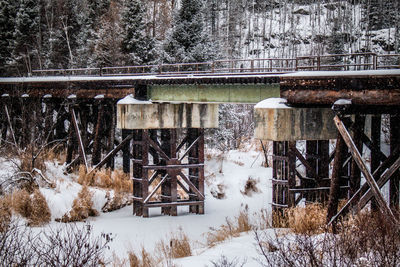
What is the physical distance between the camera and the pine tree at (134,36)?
1271 inches

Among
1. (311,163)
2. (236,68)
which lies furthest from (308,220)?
(236,68)

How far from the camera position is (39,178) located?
19500 millimetres

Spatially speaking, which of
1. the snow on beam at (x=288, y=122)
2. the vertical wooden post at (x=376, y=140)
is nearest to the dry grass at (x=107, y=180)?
the snow on beam at (x=288, y=122)

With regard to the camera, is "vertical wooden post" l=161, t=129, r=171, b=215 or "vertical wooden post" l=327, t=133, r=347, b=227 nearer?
"vertical wooden post" l=327, t=133, r=347, b=227

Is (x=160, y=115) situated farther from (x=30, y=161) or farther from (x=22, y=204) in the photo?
(x=22, y=204)

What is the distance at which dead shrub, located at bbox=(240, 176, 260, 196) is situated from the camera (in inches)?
992

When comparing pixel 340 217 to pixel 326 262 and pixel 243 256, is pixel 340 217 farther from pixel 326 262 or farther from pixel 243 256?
pixel 326 262

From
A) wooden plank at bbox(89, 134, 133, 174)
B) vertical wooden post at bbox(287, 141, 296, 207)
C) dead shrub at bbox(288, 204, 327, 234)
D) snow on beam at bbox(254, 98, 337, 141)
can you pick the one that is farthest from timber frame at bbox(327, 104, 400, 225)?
wooden plank at bbox(89, 134, 133, 174)

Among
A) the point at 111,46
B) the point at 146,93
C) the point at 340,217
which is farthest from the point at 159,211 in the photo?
the point at 111,46

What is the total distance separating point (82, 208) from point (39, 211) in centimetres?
165

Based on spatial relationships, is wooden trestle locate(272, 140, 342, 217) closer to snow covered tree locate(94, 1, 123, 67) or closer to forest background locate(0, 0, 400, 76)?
forest background locate(0, 0, 400, 76)

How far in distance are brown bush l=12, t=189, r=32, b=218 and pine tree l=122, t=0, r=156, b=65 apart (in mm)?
16058

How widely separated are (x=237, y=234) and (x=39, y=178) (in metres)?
9.73

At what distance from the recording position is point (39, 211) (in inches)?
681
